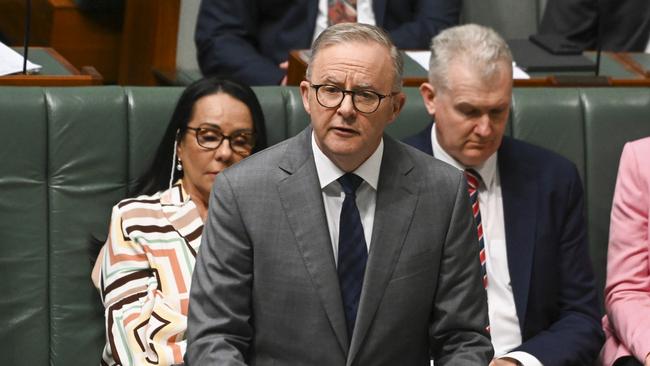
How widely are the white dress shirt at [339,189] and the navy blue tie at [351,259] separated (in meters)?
0.02

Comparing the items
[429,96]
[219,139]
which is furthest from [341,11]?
[219,139]

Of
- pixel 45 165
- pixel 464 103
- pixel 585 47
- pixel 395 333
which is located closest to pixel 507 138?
pixel 464 103

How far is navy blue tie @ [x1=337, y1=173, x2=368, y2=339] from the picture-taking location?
94.1 inches

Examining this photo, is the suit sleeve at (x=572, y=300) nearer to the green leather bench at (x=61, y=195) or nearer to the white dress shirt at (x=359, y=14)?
the green leather bench at (x=61, y=195)

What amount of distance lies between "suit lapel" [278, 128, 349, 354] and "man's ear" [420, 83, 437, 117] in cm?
69

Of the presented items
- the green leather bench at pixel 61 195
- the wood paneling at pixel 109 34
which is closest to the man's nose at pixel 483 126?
the green leather bench at pixel 61 195

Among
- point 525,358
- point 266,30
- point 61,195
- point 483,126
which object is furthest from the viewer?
point 266,30

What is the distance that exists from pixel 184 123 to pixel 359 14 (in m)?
1.18

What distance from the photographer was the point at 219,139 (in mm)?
2990

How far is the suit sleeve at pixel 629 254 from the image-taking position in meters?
2.95

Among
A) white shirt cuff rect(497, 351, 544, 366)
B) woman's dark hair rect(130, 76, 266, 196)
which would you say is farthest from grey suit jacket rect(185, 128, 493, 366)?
woman's dark hair rect(130, 76, 266, 196)

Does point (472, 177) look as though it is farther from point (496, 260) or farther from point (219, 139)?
point (219, 139)

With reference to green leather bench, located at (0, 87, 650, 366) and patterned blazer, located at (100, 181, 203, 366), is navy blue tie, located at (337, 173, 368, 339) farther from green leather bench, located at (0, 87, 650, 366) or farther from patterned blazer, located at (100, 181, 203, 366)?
green leather bench, located at (0, 87, 650, 366)

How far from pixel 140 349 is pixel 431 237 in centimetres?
75
